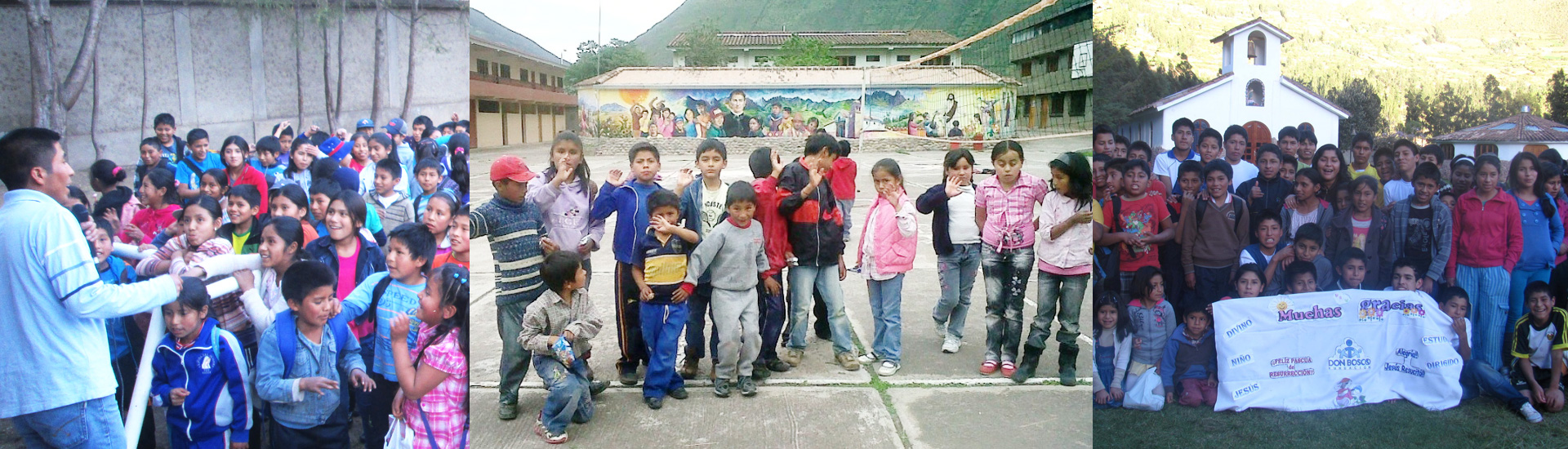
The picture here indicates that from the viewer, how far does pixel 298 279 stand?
2.33 m

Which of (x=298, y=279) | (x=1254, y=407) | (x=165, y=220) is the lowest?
(x=1254, y=407)

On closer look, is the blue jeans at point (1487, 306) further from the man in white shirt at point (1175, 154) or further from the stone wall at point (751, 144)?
the stone wall at point (751, 144)

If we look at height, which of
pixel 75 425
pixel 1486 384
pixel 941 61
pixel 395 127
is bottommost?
pixel 1486 384

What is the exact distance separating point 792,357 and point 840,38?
1222mm

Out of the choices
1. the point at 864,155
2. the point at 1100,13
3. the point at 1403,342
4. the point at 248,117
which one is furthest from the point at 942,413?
the point at 248,117

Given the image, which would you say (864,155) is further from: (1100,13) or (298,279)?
(298,279)

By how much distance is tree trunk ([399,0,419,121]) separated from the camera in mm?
2539

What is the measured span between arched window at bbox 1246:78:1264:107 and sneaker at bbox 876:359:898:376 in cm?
150

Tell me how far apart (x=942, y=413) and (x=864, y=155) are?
0.89 m

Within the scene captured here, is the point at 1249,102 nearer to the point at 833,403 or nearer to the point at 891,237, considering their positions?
the point at 891,237

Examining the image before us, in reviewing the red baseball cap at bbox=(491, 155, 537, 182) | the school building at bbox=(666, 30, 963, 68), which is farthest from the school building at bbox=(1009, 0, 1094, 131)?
the red baseball cap at bbox=(491, 155, 537, 182)

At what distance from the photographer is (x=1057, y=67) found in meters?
3.08

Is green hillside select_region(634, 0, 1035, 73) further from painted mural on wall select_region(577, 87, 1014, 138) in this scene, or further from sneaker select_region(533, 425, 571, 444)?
sneaker select_region(533, 425, 571, 444)

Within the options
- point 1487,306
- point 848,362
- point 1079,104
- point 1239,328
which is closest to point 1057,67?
point 1079,104
